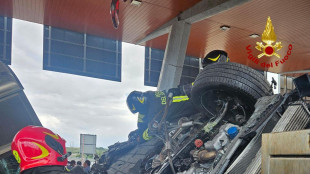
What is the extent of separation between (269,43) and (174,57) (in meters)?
5.94

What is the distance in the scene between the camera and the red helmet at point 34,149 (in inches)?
79.0

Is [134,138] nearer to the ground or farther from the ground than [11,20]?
nearer to the ground

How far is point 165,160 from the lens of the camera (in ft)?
9.00

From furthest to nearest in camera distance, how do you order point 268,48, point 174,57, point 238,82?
point 268,48, point 174,57, point 238,82

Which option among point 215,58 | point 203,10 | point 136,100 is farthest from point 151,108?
point 203,10

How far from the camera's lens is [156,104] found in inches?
154

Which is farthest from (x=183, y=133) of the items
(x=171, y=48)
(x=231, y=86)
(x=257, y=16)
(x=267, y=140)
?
(x=257, y=16)

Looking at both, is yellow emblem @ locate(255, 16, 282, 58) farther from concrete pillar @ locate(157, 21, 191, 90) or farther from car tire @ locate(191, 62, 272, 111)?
car tire @ locate(191, 62, 272, 111)

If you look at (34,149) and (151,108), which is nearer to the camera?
(34,149)

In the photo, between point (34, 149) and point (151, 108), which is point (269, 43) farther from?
point (34, 149)

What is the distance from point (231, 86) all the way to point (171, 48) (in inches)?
433

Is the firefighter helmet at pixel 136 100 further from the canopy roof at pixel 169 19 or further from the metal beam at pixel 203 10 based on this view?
the canopy roof at pixel 169 19

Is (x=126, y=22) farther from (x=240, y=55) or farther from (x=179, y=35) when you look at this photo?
(x=240, y=55)

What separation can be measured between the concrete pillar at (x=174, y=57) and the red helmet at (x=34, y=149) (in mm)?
11235
